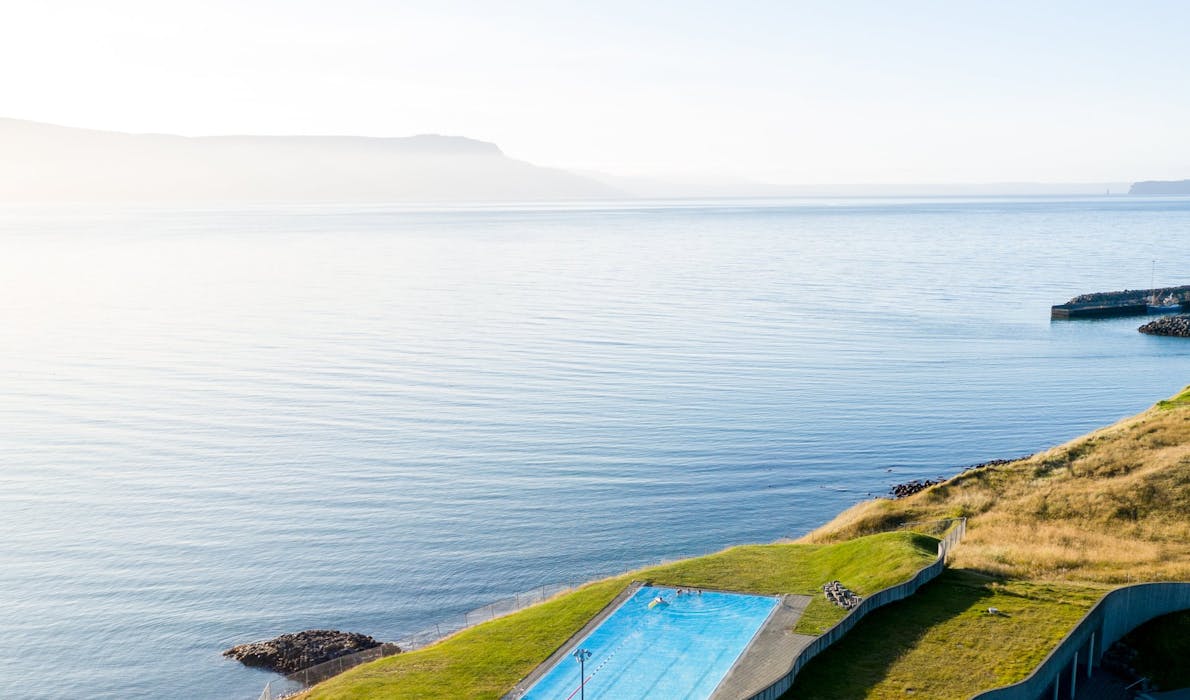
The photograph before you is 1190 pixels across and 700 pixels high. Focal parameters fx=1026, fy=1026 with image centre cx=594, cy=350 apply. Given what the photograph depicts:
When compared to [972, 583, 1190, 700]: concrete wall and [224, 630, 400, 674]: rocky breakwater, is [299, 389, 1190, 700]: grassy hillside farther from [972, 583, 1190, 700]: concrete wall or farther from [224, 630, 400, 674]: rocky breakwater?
[224, 630, 400, 674]: rocky breakwater

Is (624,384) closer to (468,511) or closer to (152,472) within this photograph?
(468,511)

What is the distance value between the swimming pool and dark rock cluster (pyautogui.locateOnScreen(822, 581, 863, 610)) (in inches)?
95.7

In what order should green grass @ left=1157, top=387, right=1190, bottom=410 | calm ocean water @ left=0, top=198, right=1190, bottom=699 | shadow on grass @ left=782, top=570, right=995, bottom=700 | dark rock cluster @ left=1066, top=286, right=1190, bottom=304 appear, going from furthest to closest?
dark rock cluster @ left=1066, top=286, right=1190, bottom=304 → green grass @ left=1157, top=387, right=1190, bottom=410 → calm ocean water @ left=0, top=198, right=1190, bottom=699 → shadow on grass @ left=782, top=570, right=995, bottom=700

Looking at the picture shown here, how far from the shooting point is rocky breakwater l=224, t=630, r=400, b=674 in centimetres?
4750

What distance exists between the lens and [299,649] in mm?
48438

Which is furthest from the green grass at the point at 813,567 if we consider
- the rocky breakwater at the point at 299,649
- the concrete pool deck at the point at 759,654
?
the rocky breakwater at the point at 299,649

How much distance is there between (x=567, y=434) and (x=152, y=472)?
31139 mm

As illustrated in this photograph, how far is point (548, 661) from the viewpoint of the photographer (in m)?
40.6

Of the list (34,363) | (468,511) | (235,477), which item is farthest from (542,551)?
(34,363)

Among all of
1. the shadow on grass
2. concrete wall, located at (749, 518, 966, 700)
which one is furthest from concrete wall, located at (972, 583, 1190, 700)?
concrete wall, located at (749, 518, 966, 700)

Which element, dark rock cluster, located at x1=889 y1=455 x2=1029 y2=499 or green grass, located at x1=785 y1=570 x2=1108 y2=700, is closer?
green grass, located at x1=785 y1=570 x2=1108 y2=700

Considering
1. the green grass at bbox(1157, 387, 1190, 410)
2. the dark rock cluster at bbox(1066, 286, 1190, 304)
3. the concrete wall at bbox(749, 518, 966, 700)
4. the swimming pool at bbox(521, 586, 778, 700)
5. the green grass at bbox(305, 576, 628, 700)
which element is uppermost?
the dark rock cluster at bbox(1066, 286, 1190, 304)

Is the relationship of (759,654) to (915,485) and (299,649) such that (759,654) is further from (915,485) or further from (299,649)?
(915,485)

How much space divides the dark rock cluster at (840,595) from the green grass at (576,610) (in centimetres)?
42
